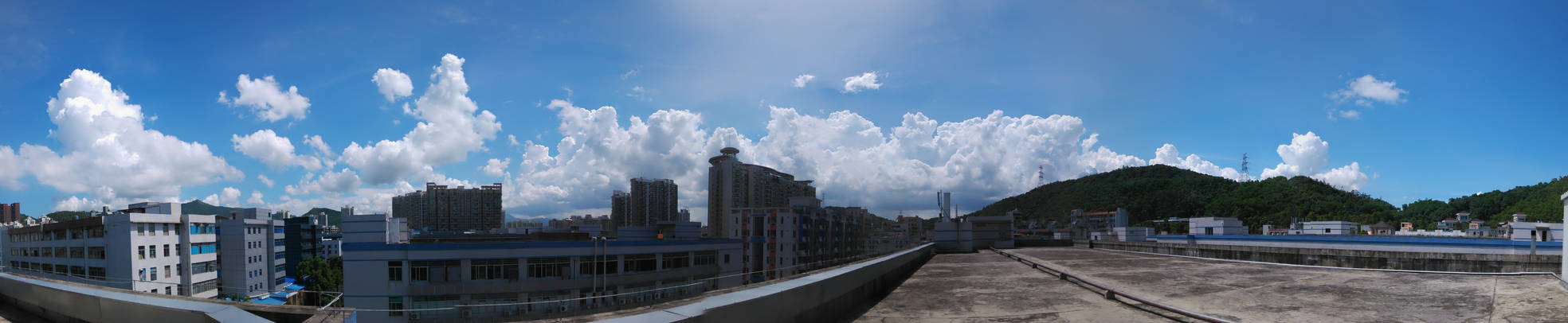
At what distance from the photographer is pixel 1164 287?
8.45 m

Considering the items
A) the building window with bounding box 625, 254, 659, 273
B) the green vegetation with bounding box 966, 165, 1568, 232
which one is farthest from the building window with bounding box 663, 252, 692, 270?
the green vegetation with bounding box 966, 165, 1568, 232

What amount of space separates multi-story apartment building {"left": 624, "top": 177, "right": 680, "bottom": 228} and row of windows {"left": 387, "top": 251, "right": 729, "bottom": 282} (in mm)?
90392

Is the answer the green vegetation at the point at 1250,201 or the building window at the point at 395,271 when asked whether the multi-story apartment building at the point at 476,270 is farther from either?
the green vegetation at the point at 1250,201

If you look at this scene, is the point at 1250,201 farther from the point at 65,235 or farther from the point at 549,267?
the point at 65,235

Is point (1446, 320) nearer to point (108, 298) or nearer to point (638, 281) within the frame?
point (108, 298)

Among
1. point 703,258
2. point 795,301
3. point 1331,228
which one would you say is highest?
point 795,301

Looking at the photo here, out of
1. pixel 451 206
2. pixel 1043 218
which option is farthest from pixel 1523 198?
pixel 451 206

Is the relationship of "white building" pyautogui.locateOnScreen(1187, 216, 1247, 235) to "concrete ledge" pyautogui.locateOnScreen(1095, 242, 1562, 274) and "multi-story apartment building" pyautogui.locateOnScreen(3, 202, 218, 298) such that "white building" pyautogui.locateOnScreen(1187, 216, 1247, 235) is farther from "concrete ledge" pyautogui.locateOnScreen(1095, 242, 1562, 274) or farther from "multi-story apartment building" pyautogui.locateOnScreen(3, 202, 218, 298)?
"multi-story apartment building" pyautogui.locateOnScreen(3, 202, 218, 298)

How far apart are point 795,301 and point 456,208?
13661cm

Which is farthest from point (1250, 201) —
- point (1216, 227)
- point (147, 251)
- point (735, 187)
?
point (147, 251)

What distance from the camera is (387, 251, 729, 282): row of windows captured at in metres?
26.4

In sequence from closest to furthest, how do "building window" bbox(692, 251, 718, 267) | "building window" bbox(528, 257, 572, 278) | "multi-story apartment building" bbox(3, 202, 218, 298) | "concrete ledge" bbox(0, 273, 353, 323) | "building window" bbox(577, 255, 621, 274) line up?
"concrete ledge" bbox(0, 273, 353, 323), "building window" bbox(528, 257, 572, 278), "building window" bbox(577, 255, 621, 274), "building window" bbox(692, 251, 718, 267), "multi-story apartment building" bbox(3, 202, 218, 298)

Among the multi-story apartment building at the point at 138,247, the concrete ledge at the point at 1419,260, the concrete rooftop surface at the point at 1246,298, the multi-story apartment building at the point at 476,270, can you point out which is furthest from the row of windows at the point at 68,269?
the concrete ledge at the point at 1419,260

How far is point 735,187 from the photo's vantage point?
113125mm
